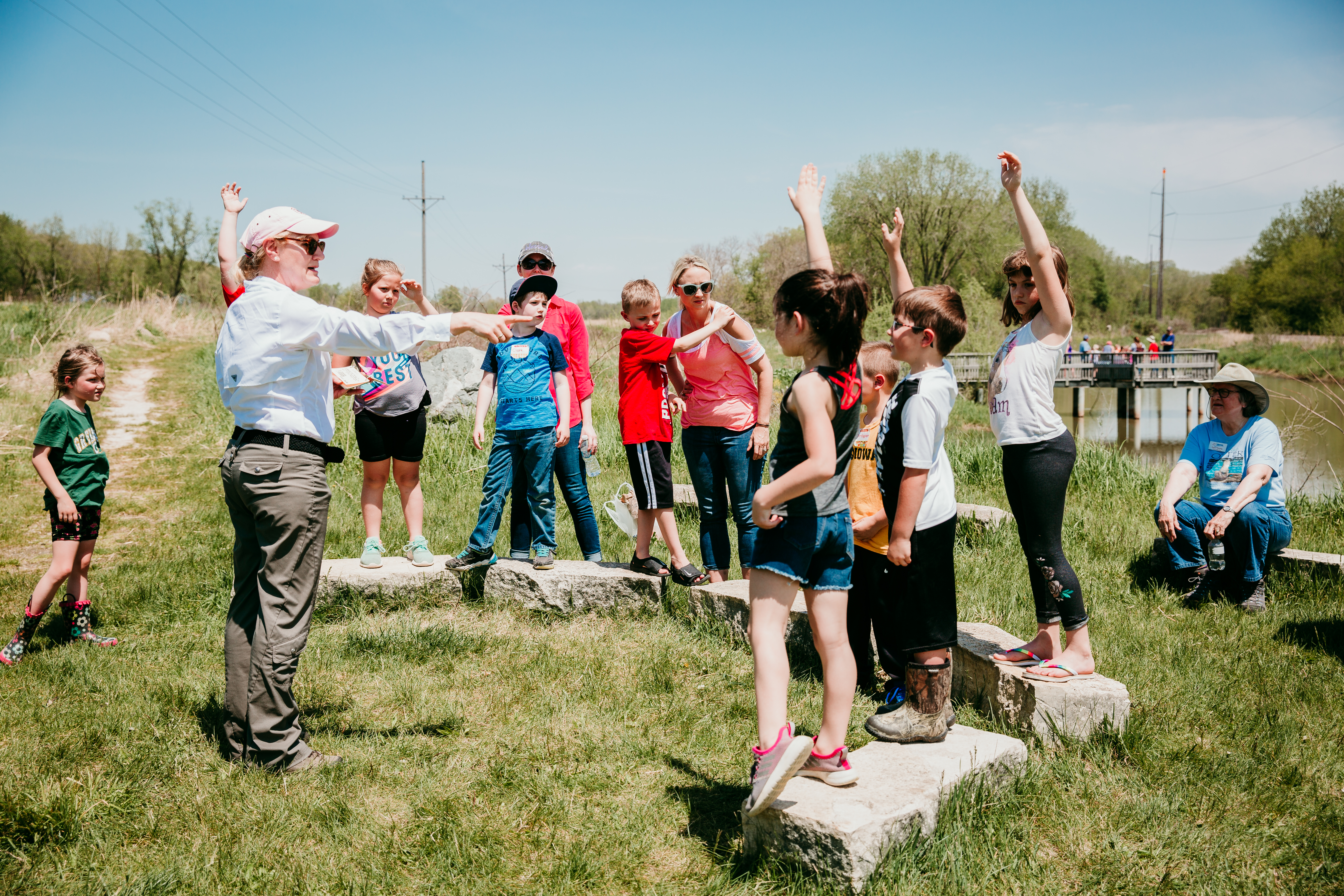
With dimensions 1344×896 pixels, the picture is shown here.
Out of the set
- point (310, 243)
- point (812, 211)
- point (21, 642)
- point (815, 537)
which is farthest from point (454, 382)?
point (815, 537)

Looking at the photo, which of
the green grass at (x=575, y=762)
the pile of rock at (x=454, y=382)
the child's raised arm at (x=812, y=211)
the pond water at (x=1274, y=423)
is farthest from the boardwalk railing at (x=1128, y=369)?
the child's raised arm at (x=812, y=211)

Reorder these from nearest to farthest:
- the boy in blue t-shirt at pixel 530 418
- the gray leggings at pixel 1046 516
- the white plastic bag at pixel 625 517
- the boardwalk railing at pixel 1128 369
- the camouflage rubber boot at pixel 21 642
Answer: the gray leggings at pixel 1046 516
the camouflage rubber boot at pixel 21 642
the boy in blue t-shirt at pixel 530 418
the white plastic bag at pixel 625 517
the boardwalk railing at pixel 1128 369

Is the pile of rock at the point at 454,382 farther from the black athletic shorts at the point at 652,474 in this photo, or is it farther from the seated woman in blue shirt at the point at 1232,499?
the seated woman in blue shirt at the point at 1232,499

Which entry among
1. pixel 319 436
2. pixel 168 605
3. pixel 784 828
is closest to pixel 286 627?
pixel 319 436

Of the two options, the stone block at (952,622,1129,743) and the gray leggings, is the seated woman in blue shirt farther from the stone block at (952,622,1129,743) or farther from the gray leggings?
the gray leggings

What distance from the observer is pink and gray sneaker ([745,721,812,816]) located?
2215 mm

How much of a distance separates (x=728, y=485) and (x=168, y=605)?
3.50 metres

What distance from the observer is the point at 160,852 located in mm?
2547

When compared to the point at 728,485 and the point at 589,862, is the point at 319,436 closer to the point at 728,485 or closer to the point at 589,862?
the point at 589,862

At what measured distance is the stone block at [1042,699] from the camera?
3.16m

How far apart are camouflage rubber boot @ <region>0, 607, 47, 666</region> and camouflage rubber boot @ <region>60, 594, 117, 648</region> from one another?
0.14 meters

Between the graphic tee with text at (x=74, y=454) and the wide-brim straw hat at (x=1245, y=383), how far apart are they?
649 centimetres

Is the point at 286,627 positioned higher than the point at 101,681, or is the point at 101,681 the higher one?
the point at 286,627

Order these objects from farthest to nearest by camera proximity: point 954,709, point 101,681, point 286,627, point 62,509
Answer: point 62,509
point 101,681
point 954,709
point 286,627
